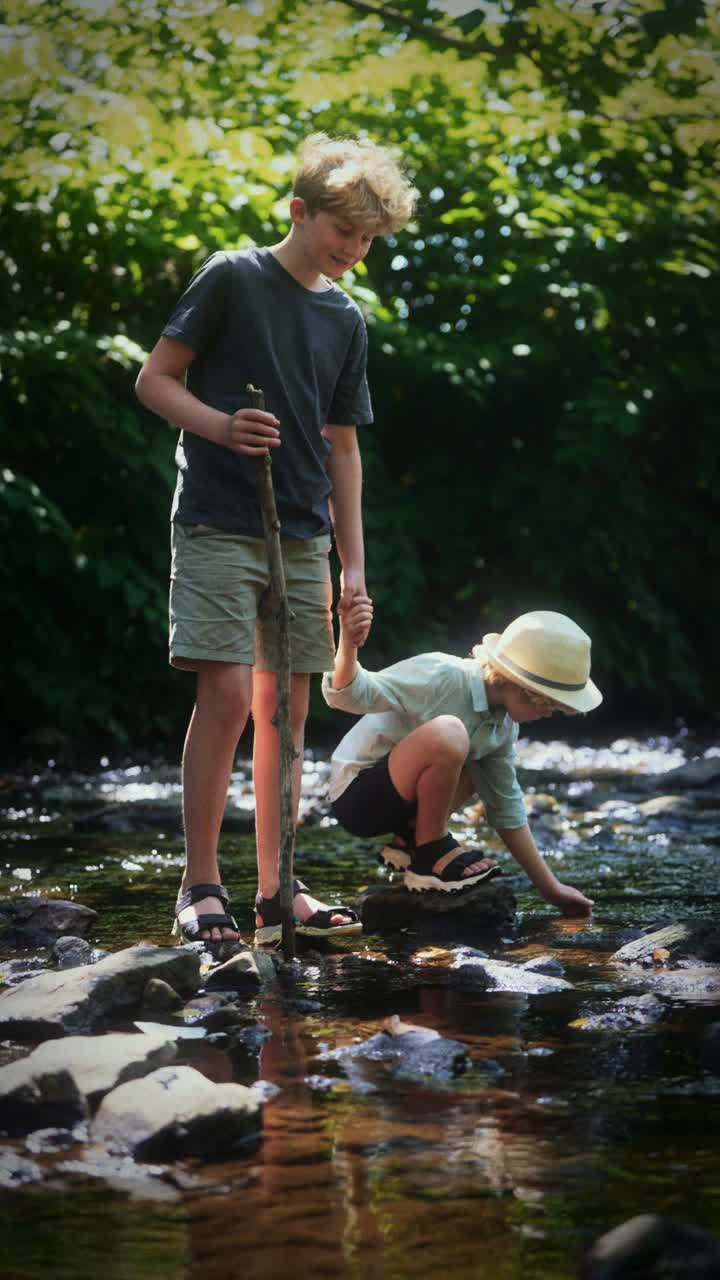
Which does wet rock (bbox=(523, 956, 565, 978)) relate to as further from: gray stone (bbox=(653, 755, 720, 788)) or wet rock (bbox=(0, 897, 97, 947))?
gray stone (bbox=(653, 755, 720, 788))

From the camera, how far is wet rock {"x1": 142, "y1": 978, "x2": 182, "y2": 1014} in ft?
9.43

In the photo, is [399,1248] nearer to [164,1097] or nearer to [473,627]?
[164,1097]

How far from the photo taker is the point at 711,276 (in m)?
10.1

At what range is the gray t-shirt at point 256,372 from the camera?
3518mm

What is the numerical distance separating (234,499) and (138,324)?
17.4 feet

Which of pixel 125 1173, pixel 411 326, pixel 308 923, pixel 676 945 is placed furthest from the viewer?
pixel 411 326

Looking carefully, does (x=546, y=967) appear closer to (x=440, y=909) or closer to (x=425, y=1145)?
(x=440, y=909)

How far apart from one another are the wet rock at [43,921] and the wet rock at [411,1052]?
3.98ft

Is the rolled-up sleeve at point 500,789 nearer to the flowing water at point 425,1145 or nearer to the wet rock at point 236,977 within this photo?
the flowing water at point 425,1145

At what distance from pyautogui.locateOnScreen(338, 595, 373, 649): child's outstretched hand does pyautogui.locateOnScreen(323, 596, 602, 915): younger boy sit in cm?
15

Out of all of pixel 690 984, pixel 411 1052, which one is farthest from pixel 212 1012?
pixel 690 984

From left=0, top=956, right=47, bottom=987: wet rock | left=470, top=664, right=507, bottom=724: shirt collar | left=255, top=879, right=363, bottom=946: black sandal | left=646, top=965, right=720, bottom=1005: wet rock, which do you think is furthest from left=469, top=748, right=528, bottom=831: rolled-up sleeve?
left=0, top=956, right=47, bottom=987: wet rock

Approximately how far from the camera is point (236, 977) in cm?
309

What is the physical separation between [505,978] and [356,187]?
5.96ft
